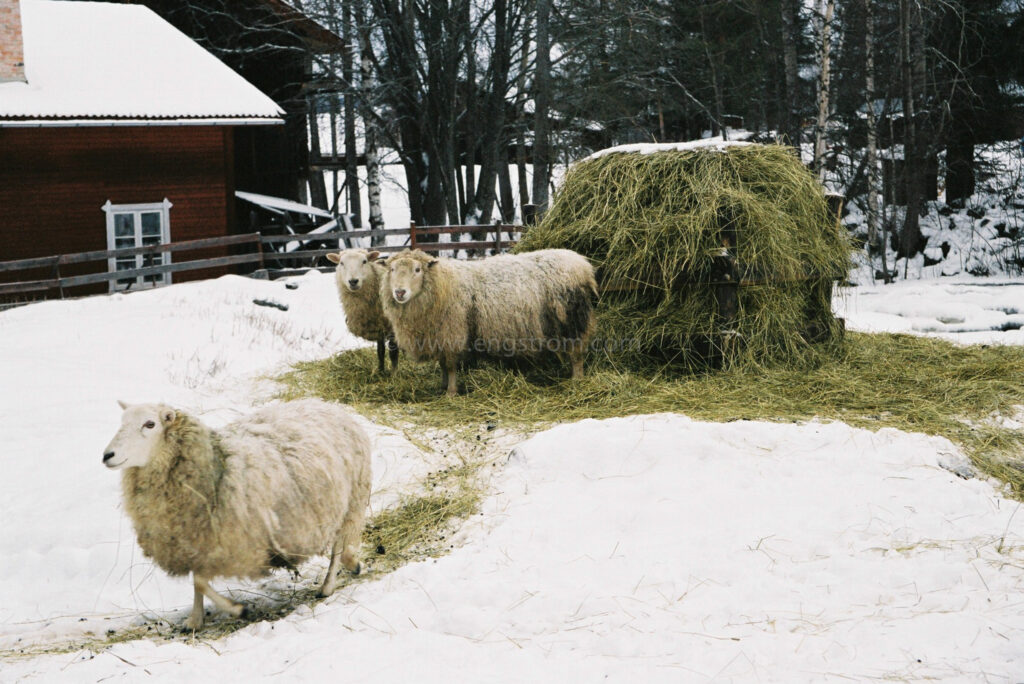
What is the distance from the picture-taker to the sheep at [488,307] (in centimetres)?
794

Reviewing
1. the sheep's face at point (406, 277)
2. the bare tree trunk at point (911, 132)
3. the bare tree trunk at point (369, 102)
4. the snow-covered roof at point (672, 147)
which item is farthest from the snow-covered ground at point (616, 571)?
the bare tree trunk at point (369, 102)

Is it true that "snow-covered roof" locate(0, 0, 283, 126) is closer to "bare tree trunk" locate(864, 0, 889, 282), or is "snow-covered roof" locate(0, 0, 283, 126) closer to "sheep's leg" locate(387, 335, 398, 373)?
"sheep's leg" locate(387, 335, 398, 373)

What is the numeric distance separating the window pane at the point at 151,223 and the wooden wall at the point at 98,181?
0.30 meters

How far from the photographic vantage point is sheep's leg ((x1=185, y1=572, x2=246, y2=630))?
4316 millimetres

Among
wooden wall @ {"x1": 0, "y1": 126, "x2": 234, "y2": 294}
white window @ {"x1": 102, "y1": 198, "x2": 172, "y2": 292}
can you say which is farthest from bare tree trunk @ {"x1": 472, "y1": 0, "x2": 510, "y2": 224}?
white window @ {"x1": 102, "y1": 198, "x2": 172, "y2": 292}

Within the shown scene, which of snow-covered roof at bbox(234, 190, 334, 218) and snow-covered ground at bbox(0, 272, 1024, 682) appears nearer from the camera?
snow-covered ground at bbox(0, 272, 1024, 682)

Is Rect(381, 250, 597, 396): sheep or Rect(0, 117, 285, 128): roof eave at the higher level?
Rect(0, 117, 285, 128): roof eave

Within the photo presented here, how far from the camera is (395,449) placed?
655 centimetres

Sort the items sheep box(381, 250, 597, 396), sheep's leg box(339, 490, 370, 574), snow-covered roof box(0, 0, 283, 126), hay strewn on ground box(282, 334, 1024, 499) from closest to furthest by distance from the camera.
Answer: sheep's leg box(339, 490, 370, 574)
hay strewn on ground box(282, 334, 1024, 499)
sheep box(381, 250, 597, 396)
snow-covered roof box(0, 0, 283, 126)

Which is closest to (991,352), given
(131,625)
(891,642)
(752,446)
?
(752,446)

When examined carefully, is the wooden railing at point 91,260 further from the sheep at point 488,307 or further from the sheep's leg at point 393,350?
the sheep at point 488,307

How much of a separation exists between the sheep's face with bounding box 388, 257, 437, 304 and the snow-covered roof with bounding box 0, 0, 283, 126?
11.5m

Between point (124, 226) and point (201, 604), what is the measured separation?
51.2ft

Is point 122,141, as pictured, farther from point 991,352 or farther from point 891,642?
point 891,642
